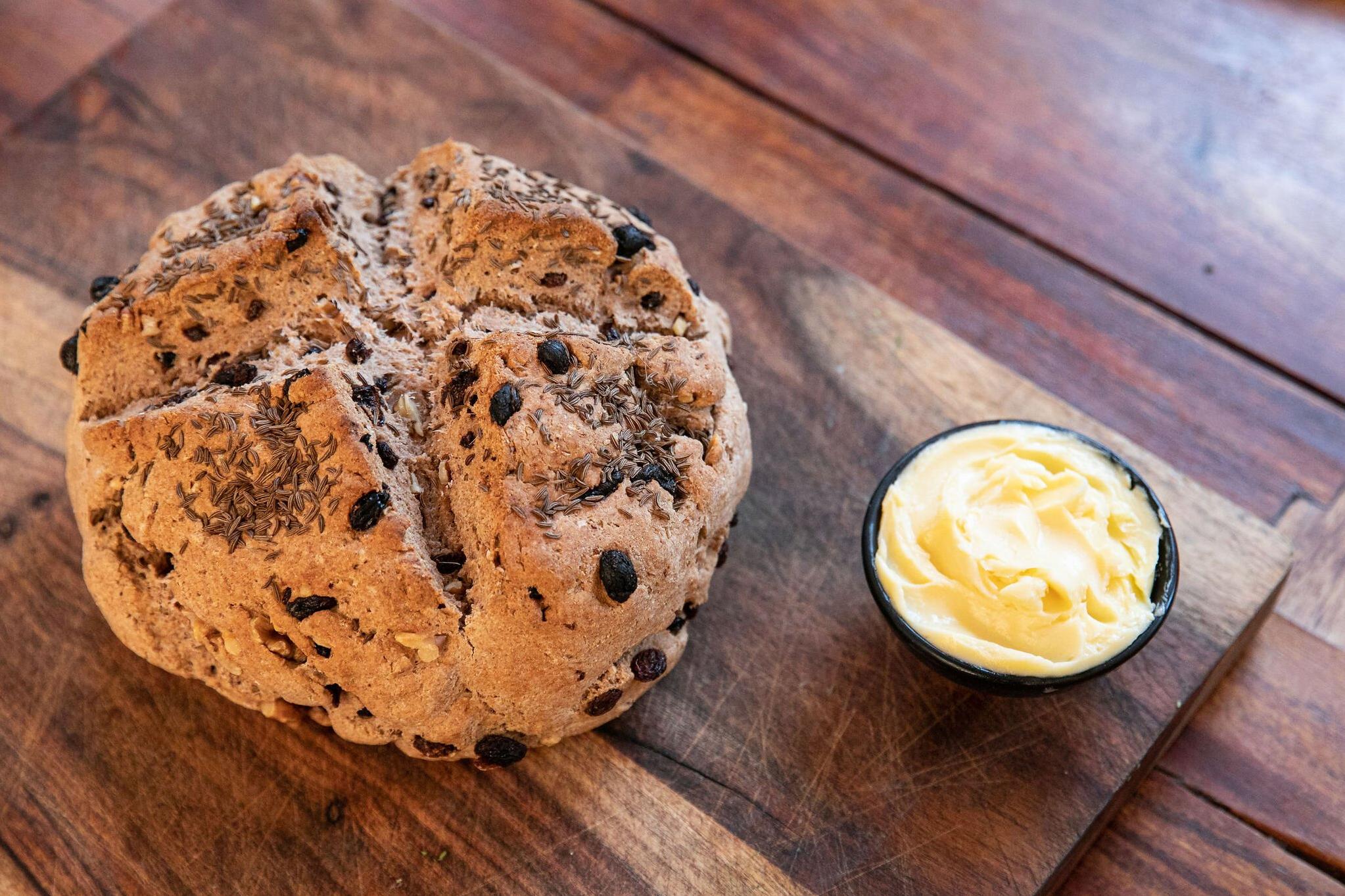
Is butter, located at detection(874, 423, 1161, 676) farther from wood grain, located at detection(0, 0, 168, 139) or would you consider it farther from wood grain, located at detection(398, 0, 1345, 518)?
wood grain, located at detection(0, 0, 168, 139)

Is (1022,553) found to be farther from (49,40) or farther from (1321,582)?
(49,40)

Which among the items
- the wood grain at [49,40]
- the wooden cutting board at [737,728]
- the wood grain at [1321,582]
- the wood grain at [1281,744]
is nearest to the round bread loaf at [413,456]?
the wooden cutting board at [737,728]

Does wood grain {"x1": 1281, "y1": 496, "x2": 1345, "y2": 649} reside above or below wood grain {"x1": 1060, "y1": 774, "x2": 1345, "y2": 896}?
above

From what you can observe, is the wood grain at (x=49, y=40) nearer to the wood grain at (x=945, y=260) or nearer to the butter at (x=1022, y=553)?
the wood grain at (x=945, y=260)

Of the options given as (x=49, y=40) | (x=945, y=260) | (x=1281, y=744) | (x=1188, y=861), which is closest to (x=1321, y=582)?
(x=1281, y=744)

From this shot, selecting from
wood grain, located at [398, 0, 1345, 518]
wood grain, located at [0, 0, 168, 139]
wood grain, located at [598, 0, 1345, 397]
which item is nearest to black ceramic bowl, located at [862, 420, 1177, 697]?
wood grain, located at [398, 0, 1345, 518]

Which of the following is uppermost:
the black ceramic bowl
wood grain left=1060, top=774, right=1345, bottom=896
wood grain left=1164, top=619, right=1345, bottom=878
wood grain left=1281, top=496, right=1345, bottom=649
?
the black ceramic bowl

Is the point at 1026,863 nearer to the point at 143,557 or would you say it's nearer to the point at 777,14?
the point at 143,557
